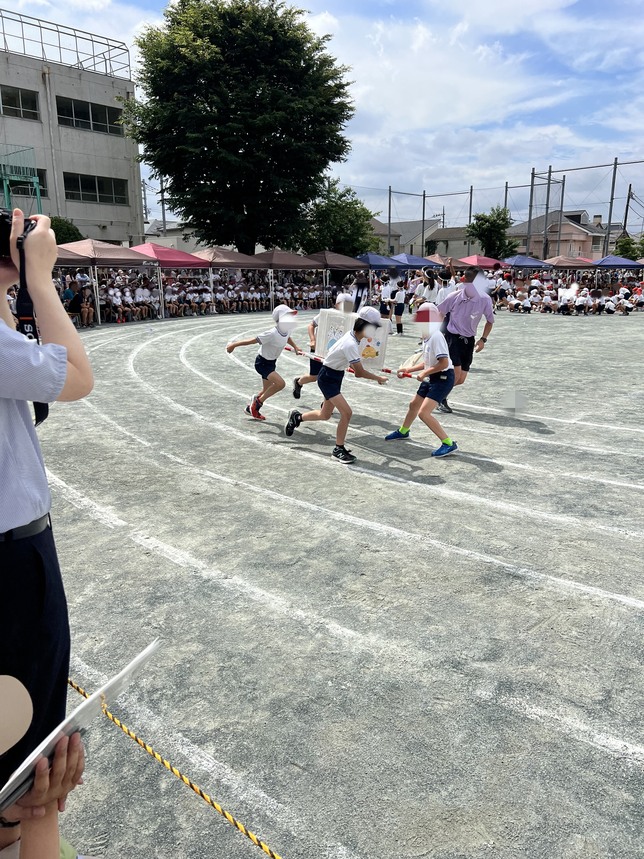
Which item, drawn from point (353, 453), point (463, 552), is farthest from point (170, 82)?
point (463, 552)

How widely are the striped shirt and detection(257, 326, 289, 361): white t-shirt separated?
703 centimetres

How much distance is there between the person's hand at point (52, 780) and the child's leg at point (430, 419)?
6.17m

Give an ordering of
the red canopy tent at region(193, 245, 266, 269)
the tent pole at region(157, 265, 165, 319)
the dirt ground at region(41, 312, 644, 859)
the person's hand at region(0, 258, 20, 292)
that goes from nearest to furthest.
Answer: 1. the person's hand at region(0, 258, 20, 292)
2. the dirt ground at region(41, 312, 644, 859)
3. the tent pole at region(157, 265, 165, 319)
4. the red canopy tent at region(193, 245, 266, 269)

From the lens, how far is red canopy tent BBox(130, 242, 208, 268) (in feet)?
79.5

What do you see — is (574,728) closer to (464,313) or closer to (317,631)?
(317,631)

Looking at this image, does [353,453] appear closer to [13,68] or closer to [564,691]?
[564,691]

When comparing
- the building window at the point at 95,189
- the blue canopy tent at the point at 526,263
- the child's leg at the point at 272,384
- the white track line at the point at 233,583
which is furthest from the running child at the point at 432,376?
the building window at the point at 95,189

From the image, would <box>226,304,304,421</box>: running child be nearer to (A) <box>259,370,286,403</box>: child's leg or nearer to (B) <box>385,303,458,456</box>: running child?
(A) <box>259,370,286,403</box>: child's leg

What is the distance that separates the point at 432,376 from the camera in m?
7.86

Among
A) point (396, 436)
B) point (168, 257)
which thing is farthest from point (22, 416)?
point (168, 257)

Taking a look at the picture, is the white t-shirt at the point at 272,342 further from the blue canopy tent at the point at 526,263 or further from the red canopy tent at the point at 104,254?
the blue canopy tent at the point at 526,263

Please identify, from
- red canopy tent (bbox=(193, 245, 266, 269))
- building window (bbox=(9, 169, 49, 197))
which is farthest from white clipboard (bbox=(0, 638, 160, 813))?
building window (bbox=(9, 169, 49, 197))

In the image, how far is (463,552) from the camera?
4855mm

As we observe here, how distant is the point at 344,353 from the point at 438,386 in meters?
1.36
